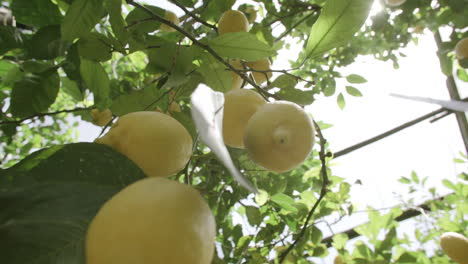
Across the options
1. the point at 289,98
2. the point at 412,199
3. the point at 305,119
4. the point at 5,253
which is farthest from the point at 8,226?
the point at 412,199

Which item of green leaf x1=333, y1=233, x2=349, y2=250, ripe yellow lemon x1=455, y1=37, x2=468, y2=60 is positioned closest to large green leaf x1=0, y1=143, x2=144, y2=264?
green leaf x1=333, y1=233, x2=349, y2=250

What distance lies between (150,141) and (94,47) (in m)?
0.36

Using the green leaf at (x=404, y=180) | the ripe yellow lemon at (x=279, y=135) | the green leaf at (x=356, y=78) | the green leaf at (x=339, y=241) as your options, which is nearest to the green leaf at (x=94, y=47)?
the ripe yellow lemon at (x=279, y=135)

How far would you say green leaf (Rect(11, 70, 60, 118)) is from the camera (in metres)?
0.85

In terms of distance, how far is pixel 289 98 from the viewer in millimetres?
700

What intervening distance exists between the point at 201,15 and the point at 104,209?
0.79 metres

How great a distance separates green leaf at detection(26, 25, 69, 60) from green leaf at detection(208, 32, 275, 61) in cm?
43

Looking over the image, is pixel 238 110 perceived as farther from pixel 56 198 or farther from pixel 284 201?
pixel 284 201

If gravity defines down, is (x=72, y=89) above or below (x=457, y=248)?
above

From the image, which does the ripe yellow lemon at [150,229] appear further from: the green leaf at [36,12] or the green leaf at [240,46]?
the green leaf at [36,12]

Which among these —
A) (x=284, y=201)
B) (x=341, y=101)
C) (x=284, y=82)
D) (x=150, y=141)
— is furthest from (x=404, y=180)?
(x=150, y=141)

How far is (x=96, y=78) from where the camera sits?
0.72m

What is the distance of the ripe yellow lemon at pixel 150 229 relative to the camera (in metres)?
0.24

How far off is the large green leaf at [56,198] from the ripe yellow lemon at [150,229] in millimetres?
67
